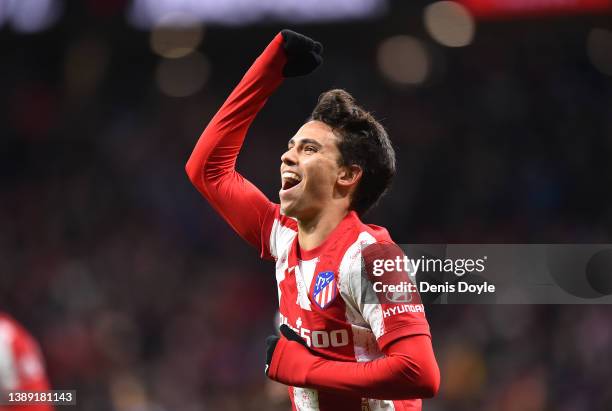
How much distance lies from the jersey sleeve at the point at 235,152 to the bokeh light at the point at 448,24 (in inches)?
319

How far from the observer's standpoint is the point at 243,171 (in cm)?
1066

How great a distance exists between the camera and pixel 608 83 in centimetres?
1020

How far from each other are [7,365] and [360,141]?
263cm

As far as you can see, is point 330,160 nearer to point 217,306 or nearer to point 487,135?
point 217,306

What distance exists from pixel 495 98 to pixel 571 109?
35.3 inches

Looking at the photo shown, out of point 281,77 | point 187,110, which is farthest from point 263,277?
point 281,77

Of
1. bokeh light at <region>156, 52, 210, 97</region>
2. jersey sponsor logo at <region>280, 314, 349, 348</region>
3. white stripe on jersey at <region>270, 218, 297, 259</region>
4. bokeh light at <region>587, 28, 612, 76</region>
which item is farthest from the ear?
bokeh light at <region>156, 52, 210, 97</region>

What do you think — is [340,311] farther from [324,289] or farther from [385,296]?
[385,296]

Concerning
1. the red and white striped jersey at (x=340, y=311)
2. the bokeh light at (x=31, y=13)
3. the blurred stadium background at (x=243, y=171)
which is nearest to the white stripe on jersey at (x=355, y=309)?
the red and white striped jersey at (x=340, y=311)

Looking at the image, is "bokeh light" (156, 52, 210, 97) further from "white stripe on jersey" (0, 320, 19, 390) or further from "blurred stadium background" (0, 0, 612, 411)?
"white stripe on jersey" (0, 320, 19, 390)

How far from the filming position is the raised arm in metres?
3.22

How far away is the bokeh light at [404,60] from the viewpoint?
11312 mm

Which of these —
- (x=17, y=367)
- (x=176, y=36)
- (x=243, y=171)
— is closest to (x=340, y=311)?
(x=17, y=367)

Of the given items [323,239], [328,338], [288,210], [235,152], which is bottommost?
[328,338]
